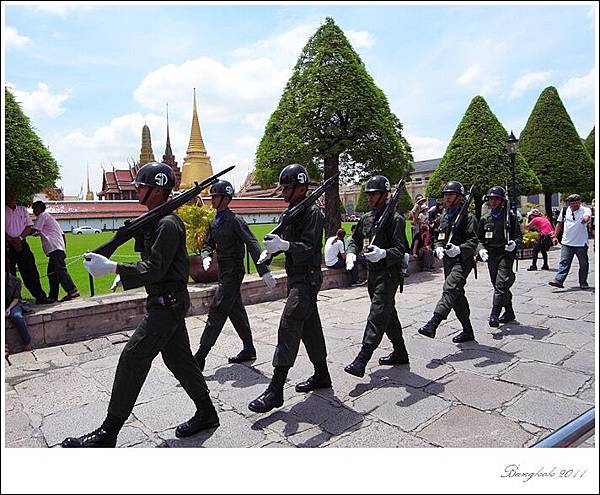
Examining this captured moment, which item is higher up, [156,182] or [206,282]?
[156,182]

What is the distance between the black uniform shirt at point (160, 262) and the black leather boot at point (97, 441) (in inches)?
41.6

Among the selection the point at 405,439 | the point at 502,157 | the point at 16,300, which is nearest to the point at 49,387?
the point at 16,300

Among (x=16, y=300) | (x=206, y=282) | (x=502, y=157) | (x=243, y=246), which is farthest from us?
(x=502, y=157)

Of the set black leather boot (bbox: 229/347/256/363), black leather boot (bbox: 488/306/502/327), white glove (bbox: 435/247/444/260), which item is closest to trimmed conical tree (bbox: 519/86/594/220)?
black leather boot (bbox: 488/306/502/327)

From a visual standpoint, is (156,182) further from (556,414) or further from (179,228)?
(556,414)

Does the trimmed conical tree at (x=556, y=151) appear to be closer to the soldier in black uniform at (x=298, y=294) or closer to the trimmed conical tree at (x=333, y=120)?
the trimmed conical tree at (x=333, y=120)

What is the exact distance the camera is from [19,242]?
263 inches

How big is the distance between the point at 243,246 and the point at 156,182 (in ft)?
6.01

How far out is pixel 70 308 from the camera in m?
6.14

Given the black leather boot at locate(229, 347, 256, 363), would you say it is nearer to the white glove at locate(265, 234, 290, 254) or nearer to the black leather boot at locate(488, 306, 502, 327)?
the white glove at locate(265, 234, 290, 254)

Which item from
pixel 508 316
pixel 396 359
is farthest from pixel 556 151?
pixel 396 359

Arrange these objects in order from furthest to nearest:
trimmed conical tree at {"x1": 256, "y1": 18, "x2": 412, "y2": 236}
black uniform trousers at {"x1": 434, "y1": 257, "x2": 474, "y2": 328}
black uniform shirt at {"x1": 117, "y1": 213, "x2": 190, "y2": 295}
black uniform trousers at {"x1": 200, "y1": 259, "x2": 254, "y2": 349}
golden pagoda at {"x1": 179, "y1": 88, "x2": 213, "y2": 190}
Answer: golden pagoda at {"x1": 179, "y1": 88, "x2": 213, "y2": 190}
trimmed conical tree at {"x1": 256, "y1": 18, "x2": 412, "y2": 236}
black uniform trousers at {"x1": 434, "y1": 257, "x2": 474, "y2": 328}
black uniform trousers at {"x1": 200, "y1": 259, "x2": 254, "y2": 349}
black uniform shirt at {"x1": 117, "y1": 213, "x2": 190, "y2": 295}

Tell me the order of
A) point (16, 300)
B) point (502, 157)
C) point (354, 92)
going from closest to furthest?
1. point (16, 300)
2. point (354, 92)
3. point (502, 157)

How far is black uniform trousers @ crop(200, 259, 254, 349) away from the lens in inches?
193
